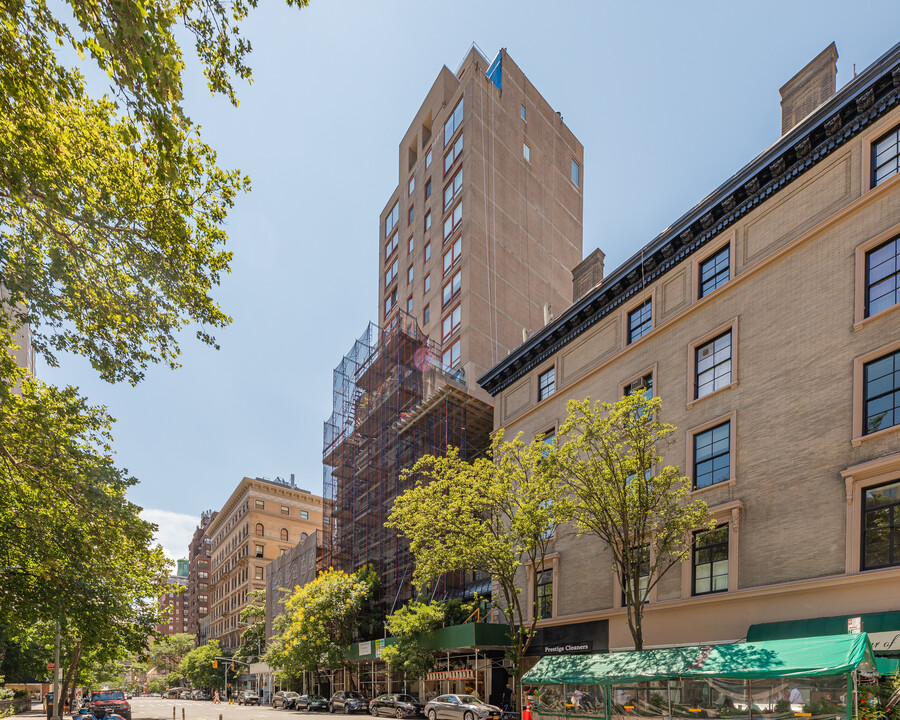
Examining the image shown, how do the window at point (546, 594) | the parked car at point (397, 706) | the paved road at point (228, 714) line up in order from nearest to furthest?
the window at point (546, 594), the parked car at point (397, 706), the paved road at point (228, 714)

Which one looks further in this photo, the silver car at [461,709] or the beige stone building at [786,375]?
the silver car at [461,709]

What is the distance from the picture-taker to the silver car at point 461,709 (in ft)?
85.7

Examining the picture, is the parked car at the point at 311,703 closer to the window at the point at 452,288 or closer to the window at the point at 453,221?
the window at the point at 452,288

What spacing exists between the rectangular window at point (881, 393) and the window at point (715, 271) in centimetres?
651

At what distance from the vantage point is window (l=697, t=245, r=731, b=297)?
23.7 meters

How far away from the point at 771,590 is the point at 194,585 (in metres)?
159

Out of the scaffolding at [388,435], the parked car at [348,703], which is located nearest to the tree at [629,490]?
the scaffolding at [388,435]

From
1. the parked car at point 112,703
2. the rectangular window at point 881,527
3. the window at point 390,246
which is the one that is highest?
the window at point 390,246

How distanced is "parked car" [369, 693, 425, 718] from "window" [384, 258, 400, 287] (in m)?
37.7

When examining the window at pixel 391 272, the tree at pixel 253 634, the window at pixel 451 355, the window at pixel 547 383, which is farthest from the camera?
the tree at pixel 253 634

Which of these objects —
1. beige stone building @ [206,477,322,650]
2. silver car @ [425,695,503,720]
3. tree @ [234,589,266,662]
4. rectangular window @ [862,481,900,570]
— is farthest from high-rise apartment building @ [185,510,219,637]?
rectangular window @ [862,481,900,570]

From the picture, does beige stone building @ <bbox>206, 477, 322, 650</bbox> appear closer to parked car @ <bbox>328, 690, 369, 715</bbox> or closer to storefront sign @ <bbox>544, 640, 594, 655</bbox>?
parked car @ <bbox>328, 690, 369, 715</bbox>

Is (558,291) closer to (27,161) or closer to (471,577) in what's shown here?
(471,577)

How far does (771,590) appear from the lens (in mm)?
18938
